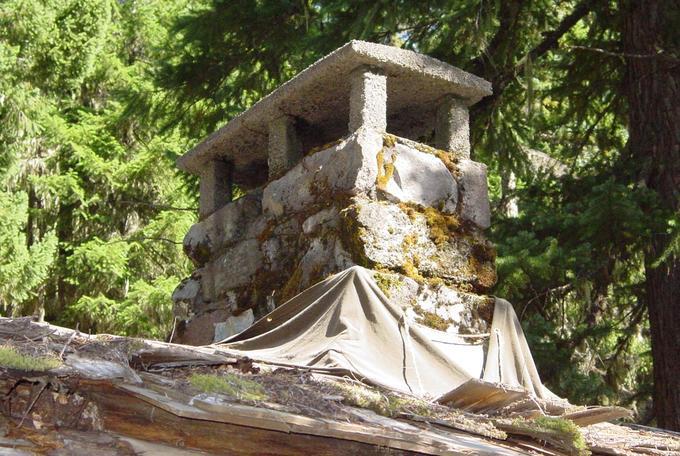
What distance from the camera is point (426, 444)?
127 inches

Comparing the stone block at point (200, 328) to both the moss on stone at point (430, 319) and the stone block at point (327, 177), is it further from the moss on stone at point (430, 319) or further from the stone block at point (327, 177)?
the moss on stone at point (430, 319)

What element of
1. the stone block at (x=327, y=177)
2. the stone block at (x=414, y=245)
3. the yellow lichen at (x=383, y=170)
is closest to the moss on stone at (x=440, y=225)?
the stone block at (x=414, y=245)

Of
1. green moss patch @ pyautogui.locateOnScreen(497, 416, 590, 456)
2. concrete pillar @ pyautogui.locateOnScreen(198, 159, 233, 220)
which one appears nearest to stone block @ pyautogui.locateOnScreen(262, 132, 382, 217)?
concrete pillar @ pyautogui.locateOnScreen(198, 159, 233, 220)

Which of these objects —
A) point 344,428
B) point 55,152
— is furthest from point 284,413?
point 55,152

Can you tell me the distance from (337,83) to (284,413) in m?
3.12

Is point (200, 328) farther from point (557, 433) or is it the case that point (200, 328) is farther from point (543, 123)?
point (543, 123)

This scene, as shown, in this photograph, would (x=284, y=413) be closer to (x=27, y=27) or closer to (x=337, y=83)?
(x=337, y=83)

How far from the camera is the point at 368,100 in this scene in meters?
5.57

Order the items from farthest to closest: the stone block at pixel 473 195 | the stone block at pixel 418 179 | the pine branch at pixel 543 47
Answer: the pine branch at pixel 543 47
the stone block at pixel 473 195
the stone block at pixel 418 179

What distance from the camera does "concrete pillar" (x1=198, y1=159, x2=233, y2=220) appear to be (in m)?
6.77

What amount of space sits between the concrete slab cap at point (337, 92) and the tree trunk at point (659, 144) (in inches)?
88.1

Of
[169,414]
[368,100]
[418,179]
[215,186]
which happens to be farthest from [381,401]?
[215,186]

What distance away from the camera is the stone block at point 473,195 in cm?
587

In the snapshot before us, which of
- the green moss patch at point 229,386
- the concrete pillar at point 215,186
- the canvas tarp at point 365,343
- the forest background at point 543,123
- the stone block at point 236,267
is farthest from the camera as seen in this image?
the forest background at point 543,123
